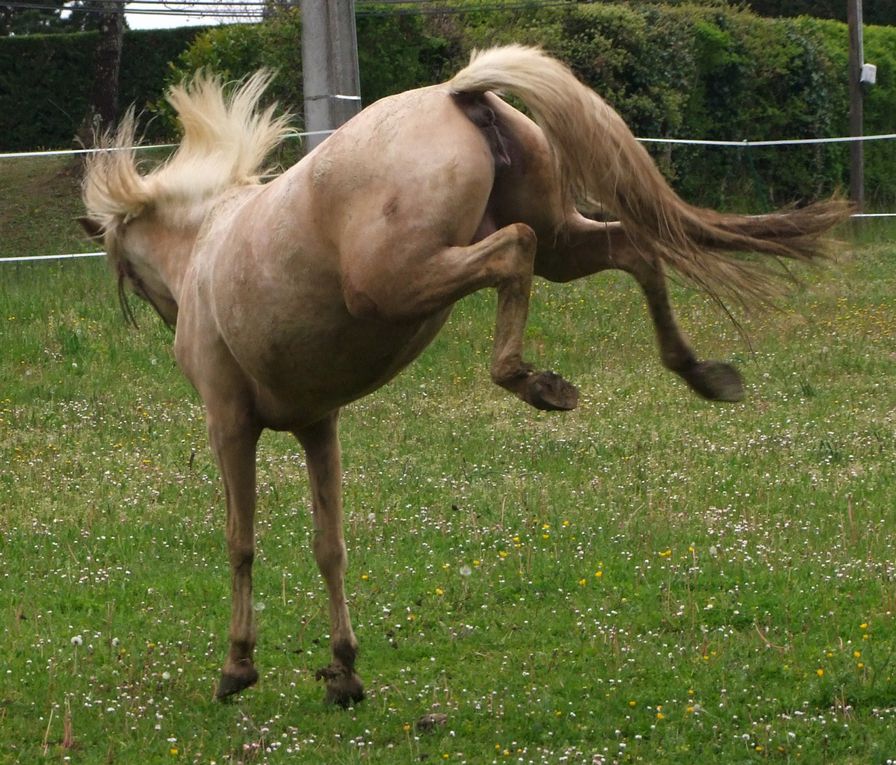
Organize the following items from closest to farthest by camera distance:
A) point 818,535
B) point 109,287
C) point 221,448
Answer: point 221,448 < point 818,535 < point 109,287

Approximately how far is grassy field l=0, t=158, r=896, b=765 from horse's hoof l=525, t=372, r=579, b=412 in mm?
1516

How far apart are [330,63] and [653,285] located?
8.10 meters

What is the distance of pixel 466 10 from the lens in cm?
2094

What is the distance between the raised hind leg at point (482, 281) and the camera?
14.9 feet

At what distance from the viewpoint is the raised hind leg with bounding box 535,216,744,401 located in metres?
5.30

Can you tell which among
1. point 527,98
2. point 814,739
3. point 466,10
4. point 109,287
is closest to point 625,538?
point 814,739

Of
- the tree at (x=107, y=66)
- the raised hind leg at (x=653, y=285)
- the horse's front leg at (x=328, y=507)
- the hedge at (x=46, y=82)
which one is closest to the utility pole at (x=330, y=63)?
the horse's front leg at (x=328, y=507)

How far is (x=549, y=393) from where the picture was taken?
4.45 meters

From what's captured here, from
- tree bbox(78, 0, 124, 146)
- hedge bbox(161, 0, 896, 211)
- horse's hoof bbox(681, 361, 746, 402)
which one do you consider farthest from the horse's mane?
→ tree bbox(78, 0, 124, 146)

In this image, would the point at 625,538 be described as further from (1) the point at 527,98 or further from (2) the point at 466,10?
(2) the point at 466,10

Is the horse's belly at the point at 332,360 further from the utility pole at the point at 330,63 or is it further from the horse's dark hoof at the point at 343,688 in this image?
the utility pole at the point at 330,63

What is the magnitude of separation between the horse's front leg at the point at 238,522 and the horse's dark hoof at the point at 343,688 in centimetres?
34

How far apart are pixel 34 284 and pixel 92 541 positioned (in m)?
6.98

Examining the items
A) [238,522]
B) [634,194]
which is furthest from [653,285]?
[238,522]
